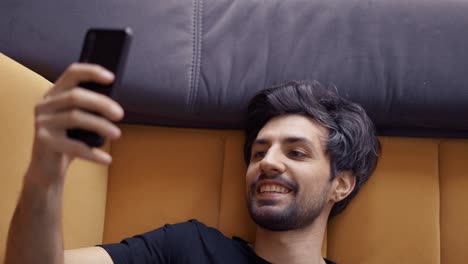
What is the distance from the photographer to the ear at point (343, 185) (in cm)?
135

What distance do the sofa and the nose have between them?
0.18 m

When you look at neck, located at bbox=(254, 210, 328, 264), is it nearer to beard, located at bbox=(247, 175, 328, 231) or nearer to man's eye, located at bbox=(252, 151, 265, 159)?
beard, located at bbox=(247, 175, 328, 231)

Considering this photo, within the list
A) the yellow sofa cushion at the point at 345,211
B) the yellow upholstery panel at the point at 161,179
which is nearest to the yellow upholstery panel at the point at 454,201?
the yellow sofa cushion at the point at 345,211

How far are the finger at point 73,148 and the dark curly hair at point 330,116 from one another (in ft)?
2.26

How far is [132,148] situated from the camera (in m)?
1.43

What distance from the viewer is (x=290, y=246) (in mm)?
1271

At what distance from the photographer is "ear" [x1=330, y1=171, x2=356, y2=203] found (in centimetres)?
135

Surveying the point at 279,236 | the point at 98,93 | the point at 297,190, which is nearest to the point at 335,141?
the point at 297,190

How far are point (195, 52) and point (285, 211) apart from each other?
47 cm

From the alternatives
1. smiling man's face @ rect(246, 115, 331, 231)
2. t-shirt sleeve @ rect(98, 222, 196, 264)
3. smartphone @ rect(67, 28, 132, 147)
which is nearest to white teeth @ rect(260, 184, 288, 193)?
smiling man's face @ rect(246, 115, 331, 231)

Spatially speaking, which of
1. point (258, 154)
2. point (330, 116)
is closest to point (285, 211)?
point (258, 154)

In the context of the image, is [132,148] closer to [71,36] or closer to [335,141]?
[71,36]

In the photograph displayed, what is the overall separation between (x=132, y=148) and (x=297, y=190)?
0.49m

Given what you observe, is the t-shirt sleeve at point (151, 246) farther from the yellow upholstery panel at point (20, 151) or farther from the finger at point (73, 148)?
the finger at point (73, 148)
